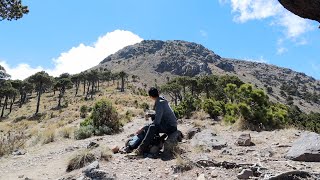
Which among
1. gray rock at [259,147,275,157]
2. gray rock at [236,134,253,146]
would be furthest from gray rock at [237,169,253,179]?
gray rock at [236,134,253,146]

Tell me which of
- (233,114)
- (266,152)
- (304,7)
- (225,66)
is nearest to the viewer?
(304,7)

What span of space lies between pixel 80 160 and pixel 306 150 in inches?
196

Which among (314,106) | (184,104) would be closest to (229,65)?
(314,106)

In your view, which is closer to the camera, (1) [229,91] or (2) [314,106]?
(1) [229,91]

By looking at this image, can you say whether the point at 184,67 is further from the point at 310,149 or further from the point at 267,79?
the point at 310,149

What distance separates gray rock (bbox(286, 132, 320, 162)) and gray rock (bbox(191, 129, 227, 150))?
1885 mm

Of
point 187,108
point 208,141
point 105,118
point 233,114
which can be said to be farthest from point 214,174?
point 187,108

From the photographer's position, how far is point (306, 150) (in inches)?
302

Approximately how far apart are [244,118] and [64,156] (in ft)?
22.3

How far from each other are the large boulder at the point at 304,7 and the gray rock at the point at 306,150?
281cm

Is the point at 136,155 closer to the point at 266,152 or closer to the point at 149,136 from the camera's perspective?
the point at 149,136

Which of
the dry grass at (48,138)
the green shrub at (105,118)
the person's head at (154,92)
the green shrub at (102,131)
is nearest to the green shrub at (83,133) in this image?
the green shrub at (102,131)

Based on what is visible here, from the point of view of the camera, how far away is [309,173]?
6406mm

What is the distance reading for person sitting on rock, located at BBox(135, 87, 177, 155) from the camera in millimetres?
9023
